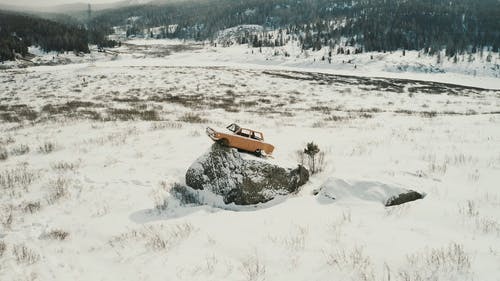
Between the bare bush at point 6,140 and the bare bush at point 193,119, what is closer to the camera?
the bare bush at point 6,140

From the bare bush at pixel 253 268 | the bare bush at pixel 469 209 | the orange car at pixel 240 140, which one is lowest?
the bare bush at pixel 253 268

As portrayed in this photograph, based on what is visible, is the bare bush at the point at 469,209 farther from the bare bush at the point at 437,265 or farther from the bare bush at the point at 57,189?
the bare bush at the point at 57,189

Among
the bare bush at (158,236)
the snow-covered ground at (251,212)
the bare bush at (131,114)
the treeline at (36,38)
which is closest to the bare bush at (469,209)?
the snow-covered ground at (251,212)

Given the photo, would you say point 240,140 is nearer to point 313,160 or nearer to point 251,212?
point 313,160

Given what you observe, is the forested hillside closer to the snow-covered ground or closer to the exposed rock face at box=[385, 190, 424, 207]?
the snow-covered ground

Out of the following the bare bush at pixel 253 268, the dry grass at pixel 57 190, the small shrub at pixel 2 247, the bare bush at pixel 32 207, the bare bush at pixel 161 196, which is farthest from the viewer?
the dry grass at pixel 57 190

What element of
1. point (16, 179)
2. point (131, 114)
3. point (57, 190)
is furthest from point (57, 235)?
point (131, 114)

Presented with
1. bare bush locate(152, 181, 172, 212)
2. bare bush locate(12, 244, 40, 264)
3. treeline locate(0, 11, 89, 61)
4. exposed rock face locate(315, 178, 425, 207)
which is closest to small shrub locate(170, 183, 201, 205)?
bare bush locate(152, 181, 172, 212)
